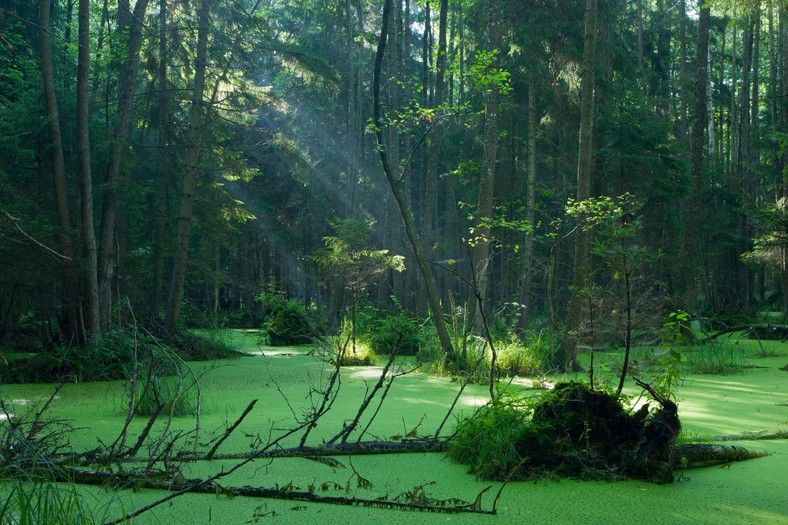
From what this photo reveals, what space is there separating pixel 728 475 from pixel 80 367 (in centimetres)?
701

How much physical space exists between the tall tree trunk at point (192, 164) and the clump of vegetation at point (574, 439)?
8.65 metres

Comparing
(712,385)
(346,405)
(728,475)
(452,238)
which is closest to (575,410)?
(728,475)

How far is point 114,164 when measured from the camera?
987 centimetres

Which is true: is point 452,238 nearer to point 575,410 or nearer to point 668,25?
point 668,25

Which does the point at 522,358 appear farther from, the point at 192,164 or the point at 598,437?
the point at 192,164

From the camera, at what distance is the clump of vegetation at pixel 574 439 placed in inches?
135

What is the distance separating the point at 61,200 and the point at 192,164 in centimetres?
348

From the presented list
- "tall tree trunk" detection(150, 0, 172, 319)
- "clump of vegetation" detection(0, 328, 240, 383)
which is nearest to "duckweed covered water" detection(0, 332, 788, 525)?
"clump of vegetation" detection(0, 328, 240, 383)

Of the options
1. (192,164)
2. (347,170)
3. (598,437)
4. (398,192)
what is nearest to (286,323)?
(192,164)

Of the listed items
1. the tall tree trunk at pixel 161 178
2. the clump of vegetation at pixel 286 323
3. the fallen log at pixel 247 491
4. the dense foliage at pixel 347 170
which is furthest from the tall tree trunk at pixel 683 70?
the fallen log at pixel 247 491

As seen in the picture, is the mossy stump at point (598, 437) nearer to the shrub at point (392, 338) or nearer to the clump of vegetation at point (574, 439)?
the clump of vegetation at point (574, 439)

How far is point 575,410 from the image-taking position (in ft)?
12.1

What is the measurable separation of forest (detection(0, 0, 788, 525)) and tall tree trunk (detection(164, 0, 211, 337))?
0.17ft

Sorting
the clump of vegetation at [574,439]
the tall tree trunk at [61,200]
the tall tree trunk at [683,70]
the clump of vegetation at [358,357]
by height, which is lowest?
the clump of vegetation at [358,357]
